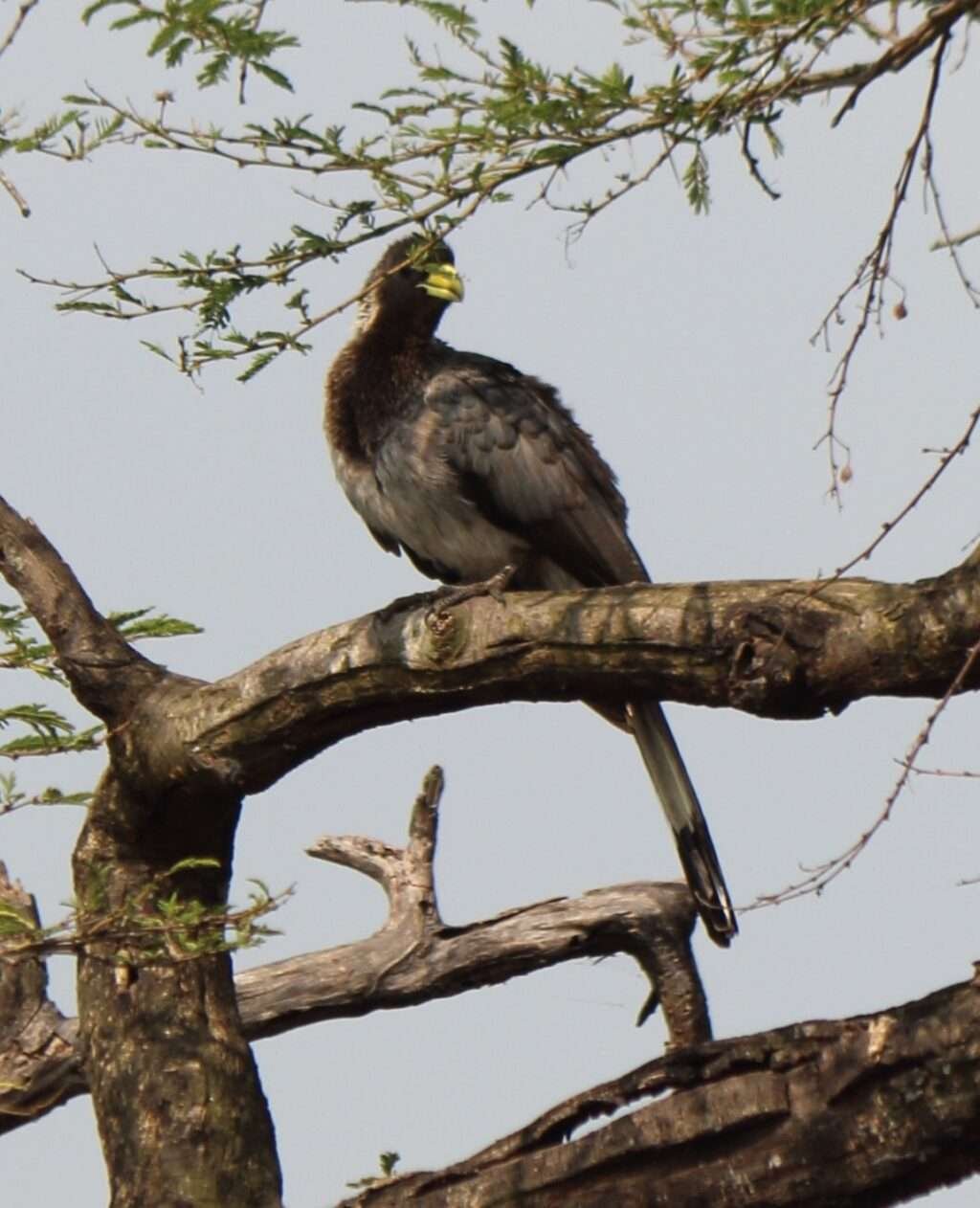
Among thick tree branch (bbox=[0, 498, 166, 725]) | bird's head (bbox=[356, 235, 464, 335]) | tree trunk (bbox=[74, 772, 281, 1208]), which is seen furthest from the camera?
bird's head (bbox=[356, 235, 464, 335])

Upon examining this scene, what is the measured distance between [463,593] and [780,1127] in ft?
5.22

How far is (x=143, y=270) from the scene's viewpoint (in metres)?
3.89

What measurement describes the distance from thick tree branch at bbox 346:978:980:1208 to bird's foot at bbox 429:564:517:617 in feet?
3.62

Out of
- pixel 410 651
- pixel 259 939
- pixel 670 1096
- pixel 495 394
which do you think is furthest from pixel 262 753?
pixel 495 394

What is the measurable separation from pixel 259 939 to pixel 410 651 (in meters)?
0.83

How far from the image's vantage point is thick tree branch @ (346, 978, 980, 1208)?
12.9ft

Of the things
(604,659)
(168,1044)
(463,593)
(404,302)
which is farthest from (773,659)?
(404,302)

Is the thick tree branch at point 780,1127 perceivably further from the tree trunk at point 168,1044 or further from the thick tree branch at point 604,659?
the tree trunk at point 168,1044

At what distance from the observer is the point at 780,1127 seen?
4.07 metres

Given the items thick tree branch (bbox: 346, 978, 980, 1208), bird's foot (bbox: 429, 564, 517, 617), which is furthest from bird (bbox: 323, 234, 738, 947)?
thick tree branch (bbox: 346, 978, 980, 1208)

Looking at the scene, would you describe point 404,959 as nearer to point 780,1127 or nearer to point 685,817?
point 685,817

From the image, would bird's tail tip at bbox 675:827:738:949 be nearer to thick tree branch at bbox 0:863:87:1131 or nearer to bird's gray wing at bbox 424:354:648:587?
bird's gray wing at bbox 424:354:648:587

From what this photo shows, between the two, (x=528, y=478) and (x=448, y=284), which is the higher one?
(x=448, y=284)

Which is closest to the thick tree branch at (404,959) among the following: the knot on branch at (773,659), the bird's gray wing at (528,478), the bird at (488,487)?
the bird at (488,487)
